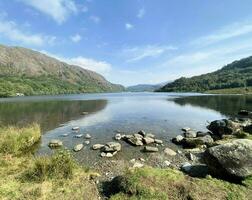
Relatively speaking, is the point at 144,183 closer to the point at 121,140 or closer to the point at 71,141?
the point at 121,140

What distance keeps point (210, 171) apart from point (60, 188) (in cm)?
1035

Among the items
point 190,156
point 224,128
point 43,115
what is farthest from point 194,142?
point 43,115

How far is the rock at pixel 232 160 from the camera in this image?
44.4 feet

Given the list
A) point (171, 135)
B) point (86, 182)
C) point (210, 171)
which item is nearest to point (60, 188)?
point (86, 182)

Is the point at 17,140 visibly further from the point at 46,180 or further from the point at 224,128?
the point at 224,128

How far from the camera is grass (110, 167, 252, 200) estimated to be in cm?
1202

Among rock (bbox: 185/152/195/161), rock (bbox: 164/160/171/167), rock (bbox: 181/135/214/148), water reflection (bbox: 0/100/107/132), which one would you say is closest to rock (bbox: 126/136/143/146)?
rock (bbox: 181/135/214/148)

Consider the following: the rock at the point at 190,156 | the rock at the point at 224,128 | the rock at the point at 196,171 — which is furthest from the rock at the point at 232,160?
the rock at the point at 224,128

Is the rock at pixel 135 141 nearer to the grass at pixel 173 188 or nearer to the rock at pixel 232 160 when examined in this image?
the rock at pixel 232 160

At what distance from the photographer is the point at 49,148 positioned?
1136 inches

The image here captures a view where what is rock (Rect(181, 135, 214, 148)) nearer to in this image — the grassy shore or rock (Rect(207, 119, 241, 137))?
rock (Rect(207, 119, 241, 137))

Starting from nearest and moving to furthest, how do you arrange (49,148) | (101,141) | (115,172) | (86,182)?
(86,182)
(115,172)
(49,148)
(101,141)

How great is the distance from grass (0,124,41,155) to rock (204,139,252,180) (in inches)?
767

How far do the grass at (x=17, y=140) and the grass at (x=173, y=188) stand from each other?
587 inches
